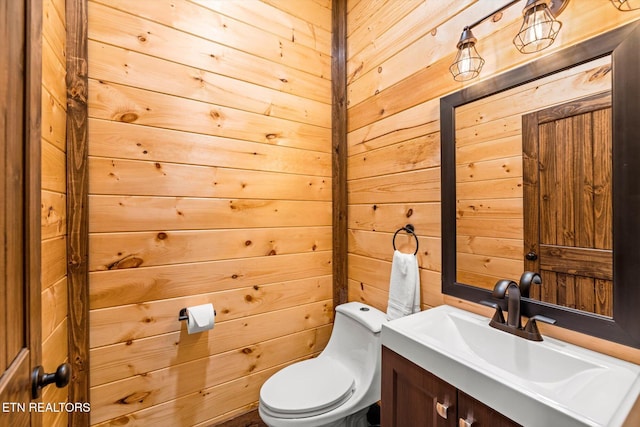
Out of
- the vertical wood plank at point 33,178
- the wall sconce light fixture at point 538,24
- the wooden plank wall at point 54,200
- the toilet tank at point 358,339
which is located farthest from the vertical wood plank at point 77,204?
the wall sconce light fixture at point 538,24

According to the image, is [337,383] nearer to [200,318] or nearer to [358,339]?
[358,339]

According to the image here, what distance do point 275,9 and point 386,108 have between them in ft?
2.97

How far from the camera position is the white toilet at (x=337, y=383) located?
123cm

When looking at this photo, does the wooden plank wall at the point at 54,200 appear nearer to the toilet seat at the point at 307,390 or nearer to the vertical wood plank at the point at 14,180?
the vertical wood plank at the point at 14,180

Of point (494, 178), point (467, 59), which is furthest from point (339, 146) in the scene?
point (494, 178)

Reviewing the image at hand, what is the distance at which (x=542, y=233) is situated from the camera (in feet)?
3.51

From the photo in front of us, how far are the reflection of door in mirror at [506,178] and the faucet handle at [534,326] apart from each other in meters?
0.07

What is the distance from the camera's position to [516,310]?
3.40 feet

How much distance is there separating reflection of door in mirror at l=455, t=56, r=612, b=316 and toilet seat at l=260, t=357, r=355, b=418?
0.76m

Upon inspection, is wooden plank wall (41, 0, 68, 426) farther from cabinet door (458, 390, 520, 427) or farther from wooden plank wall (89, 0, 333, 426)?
cabinet door (458, 390, 520, 427)

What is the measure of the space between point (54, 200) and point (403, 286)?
1529 millimetres

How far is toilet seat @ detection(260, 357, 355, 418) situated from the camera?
4.03 ft

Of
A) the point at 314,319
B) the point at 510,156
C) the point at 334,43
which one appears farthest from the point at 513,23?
the point at 314,319

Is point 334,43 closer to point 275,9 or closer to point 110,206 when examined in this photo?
point 275,9
